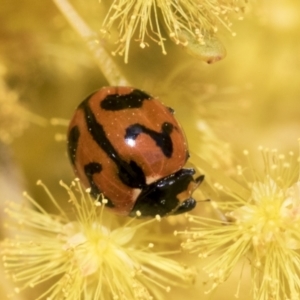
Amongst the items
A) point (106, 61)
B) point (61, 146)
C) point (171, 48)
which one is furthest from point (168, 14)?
point (61, 146)

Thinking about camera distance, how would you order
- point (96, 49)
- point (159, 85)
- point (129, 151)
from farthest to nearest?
1. point (159, 85)
2. point (96, 49)
3. point (129, 151)

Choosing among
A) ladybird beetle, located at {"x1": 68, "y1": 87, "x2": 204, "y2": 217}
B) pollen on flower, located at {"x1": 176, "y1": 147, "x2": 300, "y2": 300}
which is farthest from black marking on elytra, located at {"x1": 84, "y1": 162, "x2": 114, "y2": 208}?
pollen on flower, located at {"x1": 176, "y1": 147, "x2": 300, "y2": 300}

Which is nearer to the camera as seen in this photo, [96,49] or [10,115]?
[96,49]

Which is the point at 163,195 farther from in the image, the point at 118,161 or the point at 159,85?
the point at 159,85

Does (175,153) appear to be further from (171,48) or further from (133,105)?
(171,48)

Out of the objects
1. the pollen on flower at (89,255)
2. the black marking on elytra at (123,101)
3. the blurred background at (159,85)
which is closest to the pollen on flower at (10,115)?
the blurred background at (159,85)

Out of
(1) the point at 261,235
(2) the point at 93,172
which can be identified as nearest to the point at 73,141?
(2) the point at 93,172

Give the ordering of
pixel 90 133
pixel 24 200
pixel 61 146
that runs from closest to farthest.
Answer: pixel 90 133, pixel 24 200, pixel 61 146
